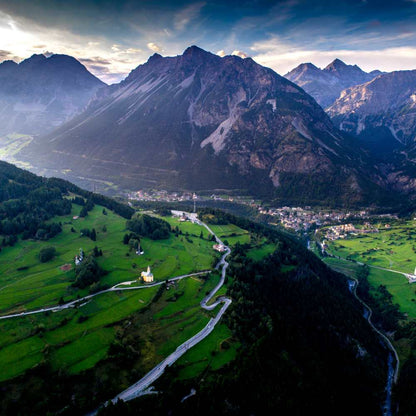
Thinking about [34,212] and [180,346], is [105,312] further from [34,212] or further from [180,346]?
[34,212]

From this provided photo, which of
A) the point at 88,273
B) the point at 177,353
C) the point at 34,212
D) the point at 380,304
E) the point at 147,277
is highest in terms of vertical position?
the point at 34,212

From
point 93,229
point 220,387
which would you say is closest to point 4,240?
point 93,229

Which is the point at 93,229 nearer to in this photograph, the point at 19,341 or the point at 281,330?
the point at 19,341

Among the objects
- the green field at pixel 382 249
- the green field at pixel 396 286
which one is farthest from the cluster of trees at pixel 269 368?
the green field at pixel 382 249

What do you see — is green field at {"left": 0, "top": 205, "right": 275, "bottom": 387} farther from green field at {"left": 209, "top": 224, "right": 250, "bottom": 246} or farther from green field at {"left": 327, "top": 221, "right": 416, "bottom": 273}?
green field at {"left": 327, "top": 221, "right": 416, "bottom": 273}

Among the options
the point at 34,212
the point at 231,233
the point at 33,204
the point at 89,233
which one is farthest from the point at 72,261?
the point at 231,233

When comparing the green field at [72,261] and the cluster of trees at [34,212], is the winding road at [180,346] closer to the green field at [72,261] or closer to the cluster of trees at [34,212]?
the green field at [72,261]
